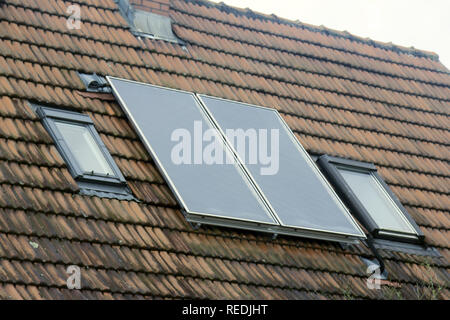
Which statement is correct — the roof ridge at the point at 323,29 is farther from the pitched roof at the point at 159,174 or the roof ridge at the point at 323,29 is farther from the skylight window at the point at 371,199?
the skylight window at the point at 371,199

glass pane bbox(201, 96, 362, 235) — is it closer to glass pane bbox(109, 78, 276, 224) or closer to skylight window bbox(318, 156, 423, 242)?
glass pane bbox(109, 78, 276, 224)

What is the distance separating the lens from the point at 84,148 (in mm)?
9648

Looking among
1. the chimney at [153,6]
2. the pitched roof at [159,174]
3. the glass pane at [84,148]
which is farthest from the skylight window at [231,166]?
the chimney at [153,6]

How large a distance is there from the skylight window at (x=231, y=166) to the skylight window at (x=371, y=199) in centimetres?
37

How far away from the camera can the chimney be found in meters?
12.2

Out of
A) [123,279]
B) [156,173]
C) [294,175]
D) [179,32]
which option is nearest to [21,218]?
[123,279]

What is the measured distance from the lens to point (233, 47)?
490 inches

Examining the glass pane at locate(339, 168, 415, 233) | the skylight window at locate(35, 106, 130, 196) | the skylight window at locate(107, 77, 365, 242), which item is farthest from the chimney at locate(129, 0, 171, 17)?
the glass pane at locate(339, 168, 415, 233)

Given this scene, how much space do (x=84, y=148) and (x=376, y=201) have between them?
3.43 metres

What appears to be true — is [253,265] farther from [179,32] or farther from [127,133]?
[179,32]

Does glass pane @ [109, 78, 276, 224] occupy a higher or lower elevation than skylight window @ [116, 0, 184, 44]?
lower

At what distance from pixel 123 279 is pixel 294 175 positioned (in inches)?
105

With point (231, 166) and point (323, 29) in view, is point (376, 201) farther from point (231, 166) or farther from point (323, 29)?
point (323, 29)

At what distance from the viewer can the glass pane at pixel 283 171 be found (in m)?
10.2
